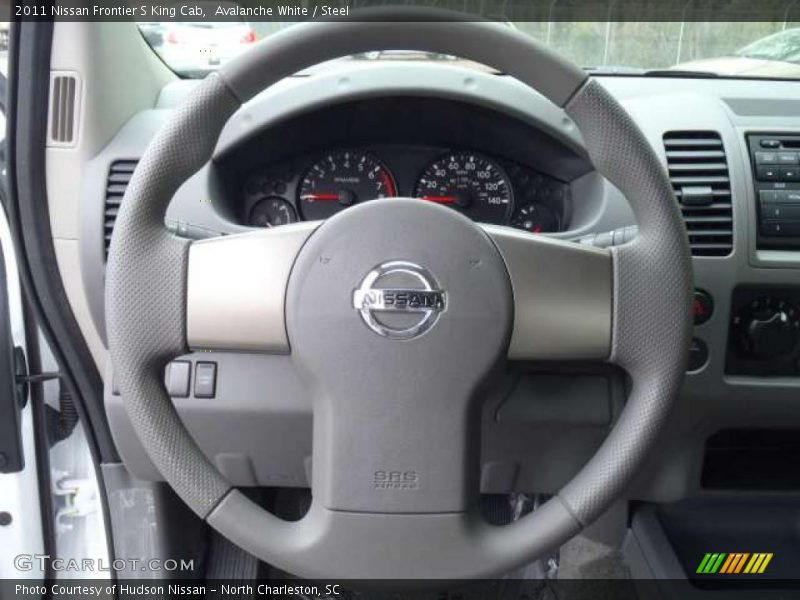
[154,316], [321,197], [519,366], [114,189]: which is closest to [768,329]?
[519,366]

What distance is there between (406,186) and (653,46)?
536 millimetres

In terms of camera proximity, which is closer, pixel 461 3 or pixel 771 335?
pixel 461 3

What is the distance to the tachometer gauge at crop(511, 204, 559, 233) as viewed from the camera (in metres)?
1.46

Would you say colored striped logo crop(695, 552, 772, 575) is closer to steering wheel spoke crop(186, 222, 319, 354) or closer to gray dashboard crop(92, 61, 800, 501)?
gray dashboard crop(92, 61, 800, 501)

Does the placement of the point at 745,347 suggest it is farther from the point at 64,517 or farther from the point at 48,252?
the point at 64,517

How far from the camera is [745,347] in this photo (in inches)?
53.1

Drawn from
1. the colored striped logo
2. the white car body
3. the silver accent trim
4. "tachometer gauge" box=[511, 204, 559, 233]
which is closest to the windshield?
the white car body

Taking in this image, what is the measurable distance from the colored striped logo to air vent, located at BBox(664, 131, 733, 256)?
2.12 ft

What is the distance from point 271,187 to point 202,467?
604 millimetres

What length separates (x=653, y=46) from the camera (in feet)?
5.07

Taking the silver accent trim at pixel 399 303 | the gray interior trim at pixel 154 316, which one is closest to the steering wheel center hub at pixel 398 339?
the silver accent trim at pixel 399 303

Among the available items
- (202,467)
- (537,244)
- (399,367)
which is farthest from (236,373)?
(537,244)

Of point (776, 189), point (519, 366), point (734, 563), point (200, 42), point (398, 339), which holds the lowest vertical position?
point (734, 563)

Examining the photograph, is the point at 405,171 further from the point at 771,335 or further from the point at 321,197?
the point at 771,335
